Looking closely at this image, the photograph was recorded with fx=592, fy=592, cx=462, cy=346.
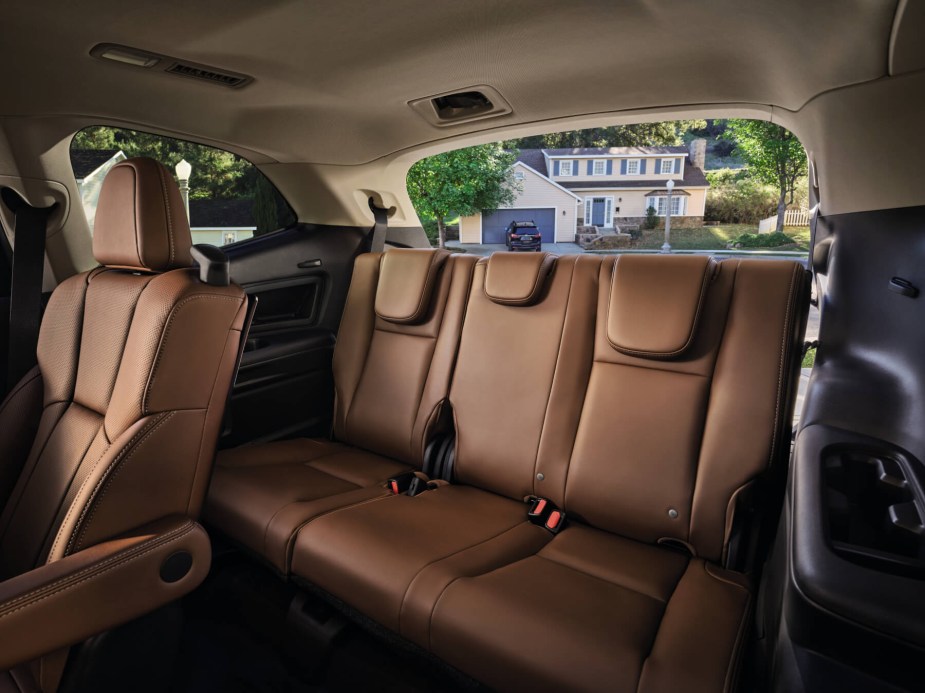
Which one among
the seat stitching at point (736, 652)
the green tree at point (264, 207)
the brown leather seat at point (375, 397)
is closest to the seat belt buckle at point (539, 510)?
the brown leather seat at point (375, 397)

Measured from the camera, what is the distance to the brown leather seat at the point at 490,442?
4.79 feet

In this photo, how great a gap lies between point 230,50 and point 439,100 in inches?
30.0

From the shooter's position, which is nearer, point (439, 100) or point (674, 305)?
point (674, 305)

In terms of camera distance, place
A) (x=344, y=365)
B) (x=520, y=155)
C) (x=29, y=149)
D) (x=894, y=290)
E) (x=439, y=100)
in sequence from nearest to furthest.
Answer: (x=894, y=290) < (x=29, y=149) < (x=439, y=100) < (x=344, y=365) < (x=520, y=155)

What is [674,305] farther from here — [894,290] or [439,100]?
[439,100]

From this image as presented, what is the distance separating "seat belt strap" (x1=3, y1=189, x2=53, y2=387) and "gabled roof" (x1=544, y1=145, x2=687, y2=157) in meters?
1.92

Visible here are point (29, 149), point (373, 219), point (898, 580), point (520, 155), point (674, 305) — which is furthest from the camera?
point (373, 219)

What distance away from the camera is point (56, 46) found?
156cm

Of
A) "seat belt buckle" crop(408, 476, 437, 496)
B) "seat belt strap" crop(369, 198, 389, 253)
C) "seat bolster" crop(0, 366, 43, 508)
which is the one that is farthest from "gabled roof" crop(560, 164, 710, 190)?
"seat bolster" crop(0, 366, 43, 508)

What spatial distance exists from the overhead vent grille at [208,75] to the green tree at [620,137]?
1.14 m

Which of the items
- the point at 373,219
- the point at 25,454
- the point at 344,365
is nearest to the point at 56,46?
the point at 25,454

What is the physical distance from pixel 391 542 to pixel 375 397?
790 millimetres

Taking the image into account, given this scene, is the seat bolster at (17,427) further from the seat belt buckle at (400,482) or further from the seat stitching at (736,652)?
the seat stitching at (736,652)

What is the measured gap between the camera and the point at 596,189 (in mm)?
2455
